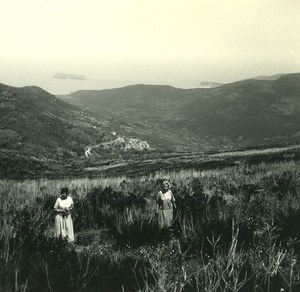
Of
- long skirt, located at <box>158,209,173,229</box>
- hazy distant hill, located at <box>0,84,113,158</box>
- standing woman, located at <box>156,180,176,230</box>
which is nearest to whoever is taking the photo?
long skirt, located at <box>158,209,173,229</box>

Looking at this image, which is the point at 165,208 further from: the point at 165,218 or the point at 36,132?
the point at 36,132

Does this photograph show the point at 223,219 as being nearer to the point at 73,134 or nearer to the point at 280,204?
the point at 280,204

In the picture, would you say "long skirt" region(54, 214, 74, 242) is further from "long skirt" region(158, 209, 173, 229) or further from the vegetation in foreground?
"long skirt" region(158, 209, 173, 229)

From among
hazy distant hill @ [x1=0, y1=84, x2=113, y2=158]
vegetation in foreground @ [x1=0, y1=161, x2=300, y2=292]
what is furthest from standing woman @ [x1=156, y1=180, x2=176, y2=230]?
hazy distant hill @ [x1=0, y1=84, x2=113, y2=158]

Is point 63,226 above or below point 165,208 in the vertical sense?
below

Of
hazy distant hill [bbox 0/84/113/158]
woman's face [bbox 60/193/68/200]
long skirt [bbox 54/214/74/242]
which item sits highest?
woman's face [bbox 60/193/68/200]

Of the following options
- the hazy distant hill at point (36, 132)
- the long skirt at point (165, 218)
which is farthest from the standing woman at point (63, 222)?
the hazy distant hill at point (36, 132)

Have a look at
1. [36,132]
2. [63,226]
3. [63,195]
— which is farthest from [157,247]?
[36,132]
